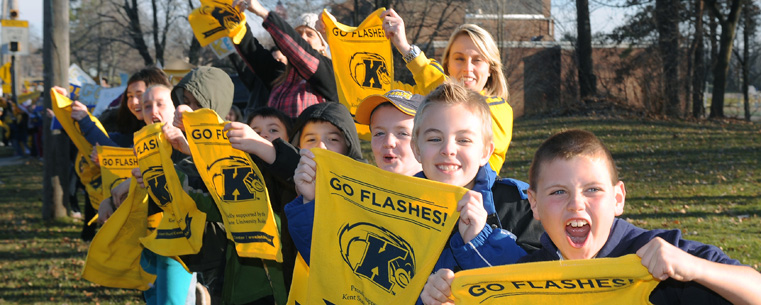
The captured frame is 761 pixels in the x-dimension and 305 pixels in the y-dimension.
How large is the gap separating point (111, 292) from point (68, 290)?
50 cm

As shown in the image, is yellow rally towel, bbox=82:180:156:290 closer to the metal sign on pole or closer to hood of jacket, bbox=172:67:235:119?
hood of jacket, bbox=172:67:235:119

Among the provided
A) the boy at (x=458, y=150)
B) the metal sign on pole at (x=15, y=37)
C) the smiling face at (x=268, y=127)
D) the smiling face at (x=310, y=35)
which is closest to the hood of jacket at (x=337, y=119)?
the smiling face at (x=268, y=127)

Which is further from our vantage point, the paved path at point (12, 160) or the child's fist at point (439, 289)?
the paved path at point (12, 160)

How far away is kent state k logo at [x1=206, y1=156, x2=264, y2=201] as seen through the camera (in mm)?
3994

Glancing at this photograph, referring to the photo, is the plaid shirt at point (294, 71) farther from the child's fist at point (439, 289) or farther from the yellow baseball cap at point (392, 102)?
the child's fist at point (439, 289)

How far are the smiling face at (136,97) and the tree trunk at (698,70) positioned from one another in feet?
73.6

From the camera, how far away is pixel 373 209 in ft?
9.59

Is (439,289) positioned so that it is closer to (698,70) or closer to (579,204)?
(579,204)

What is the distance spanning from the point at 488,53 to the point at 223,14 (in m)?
2.09

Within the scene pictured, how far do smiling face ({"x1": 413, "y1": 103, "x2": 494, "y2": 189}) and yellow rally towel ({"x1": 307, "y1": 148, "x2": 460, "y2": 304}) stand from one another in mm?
219

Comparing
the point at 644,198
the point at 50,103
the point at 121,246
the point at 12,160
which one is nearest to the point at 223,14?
the point at 121,246

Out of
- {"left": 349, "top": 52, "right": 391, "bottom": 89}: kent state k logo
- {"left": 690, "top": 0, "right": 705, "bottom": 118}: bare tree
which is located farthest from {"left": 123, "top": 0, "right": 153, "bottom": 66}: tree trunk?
{"left": 349, "top": 52, "right": 391, "bottom": 89}: kent state k logo

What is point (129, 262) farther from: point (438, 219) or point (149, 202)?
point (438, 219)

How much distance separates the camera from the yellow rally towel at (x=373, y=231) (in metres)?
2.68
